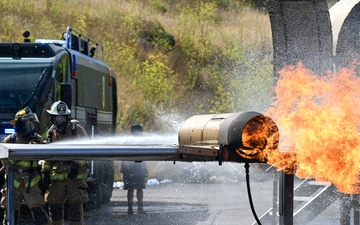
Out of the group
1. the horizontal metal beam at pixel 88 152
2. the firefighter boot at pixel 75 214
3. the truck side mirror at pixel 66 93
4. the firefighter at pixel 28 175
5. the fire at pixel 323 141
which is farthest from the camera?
the truck side mirror at pixel 66 93

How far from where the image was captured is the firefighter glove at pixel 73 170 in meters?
11.9

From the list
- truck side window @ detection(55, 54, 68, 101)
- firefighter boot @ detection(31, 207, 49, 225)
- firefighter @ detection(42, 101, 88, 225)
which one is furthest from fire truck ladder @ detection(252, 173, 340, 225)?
truck side window @ detection(55, 54, 68, 101)

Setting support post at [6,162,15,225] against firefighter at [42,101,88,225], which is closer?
support post at [6,162,15,225]

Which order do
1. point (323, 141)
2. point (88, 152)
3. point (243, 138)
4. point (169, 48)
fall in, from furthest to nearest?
point (169, 48) → point (88, 152) → point (323, 141) → point (243, 138)

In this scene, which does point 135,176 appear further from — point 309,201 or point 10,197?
point 10,197

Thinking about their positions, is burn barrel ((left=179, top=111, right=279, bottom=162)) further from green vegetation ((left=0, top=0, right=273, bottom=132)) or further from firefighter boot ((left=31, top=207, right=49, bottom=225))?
green vegetation ((left=0, top=0, right=273, bottom=132))

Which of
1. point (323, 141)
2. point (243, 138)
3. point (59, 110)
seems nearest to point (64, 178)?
point (59, 110)

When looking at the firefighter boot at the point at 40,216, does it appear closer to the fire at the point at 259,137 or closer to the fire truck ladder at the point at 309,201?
the fire truck ladder at the point at 309,201

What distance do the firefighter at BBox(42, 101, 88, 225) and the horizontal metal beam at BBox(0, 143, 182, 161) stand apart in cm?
395

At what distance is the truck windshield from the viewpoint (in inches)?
601

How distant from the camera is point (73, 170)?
11867 millimetres

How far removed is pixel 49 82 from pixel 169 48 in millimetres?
27099

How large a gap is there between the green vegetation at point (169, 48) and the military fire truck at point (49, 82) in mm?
12415

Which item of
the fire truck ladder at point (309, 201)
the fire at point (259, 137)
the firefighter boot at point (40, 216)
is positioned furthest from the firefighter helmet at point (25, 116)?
the fire at point (259, 137)
